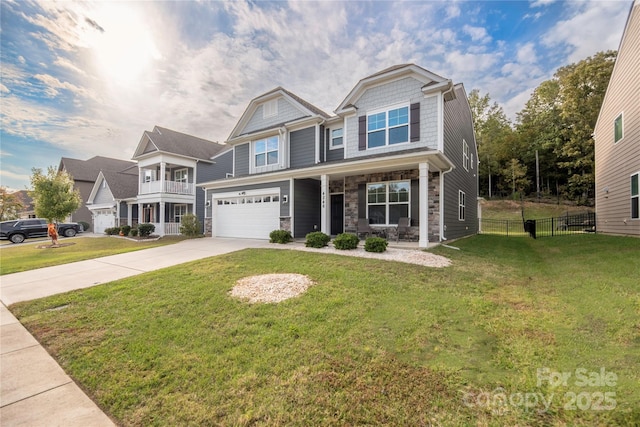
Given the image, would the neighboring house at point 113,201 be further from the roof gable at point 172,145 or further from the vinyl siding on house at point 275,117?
the vinyl siding on house at point 275,117

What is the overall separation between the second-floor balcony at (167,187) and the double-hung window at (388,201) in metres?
14.9

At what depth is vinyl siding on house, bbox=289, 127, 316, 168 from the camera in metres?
13.3

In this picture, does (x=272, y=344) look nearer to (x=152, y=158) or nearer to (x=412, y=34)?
(x=412, y=34)

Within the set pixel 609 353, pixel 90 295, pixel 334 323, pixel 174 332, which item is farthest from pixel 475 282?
pixel 90 295

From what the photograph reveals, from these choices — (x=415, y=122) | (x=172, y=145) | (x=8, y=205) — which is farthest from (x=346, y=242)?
(x=8, y=205)

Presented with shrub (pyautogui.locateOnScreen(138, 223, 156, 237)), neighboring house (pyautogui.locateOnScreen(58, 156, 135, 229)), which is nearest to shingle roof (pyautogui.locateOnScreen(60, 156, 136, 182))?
neighboring house (pyautogui.locateOnScreen(58, 156, 135, 229))

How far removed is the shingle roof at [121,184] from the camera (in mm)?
22984

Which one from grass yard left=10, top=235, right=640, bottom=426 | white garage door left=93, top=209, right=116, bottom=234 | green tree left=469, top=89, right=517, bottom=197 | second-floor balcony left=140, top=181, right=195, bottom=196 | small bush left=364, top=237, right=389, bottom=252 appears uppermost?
green tree left=469, top=89, right=517, bottom=197

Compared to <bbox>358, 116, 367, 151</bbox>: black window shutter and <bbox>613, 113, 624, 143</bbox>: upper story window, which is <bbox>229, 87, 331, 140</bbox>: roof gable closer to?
<bbox>358, 116, 367, 151</bbox>: black window shutter

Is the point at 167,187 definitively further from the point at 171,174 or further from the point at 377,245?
the point at 377,245

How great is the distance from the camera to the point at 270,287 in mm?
5188

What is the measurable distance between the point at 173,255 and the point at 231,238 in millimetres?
4598

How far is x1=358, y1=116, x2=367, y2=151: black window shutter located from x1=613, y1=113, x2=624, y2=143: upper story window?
10.1m

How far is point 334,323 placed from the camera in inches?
143
